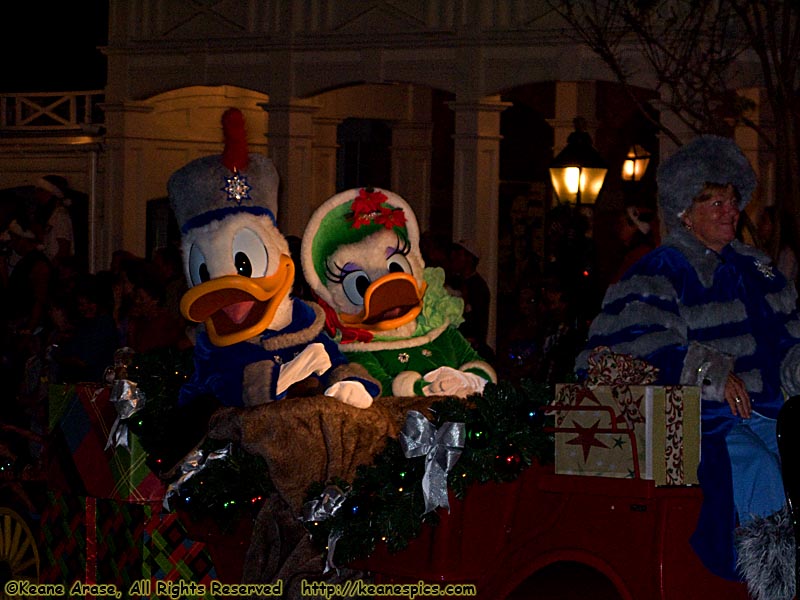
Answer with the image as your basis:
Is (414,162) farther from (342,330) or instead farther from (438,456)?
(438,456)

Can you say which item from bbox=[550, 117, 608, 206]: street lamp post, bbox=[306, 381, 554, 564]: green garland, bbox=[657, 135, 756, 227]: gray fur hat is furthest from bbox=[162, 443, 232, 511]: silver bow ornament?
bbox=[550, 117, 608, 206]: street lamp post

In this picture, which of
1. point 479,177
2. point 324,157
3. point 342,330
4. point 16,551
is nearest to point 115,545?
point 16,551

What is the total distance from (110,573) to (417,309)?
1713mm

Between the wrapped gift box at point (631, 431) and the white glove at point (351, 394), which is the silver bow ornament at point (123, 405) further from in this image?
the wrapped gift box at point (631, 431)

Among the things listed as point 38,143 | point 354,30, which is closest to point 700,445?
A: point 354,30

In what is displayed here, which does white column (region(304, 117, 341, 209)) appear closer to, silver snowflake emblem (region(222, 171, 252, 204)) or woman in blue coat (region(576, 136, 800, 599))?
silver snowflake emblem (region(222, 171, 252, 204))

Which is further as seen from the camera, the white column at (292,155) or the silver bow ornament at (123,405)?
the white column at (292,155)

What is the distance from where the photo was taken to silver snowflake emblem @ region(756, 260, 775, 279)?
5.89 metres

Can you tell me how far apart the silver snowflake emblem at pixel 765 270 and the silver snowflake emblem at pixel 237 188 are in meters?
2.11

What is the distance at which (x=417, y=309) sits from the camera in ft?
21.9

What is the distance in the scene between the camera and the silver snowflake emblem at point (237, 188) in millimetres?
6520

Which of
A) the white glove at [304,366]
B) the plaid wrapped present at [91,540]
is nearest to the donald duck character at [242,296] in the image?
the white glove at [304,366]

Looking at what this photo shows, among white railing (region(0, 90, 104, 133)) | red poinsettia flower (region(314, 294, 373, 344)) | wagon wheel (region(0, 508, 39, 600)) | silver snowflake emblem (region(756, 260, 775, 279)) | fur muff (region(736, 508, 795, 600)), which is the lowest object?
wagon wheel (region(0, 508, 39, 600))

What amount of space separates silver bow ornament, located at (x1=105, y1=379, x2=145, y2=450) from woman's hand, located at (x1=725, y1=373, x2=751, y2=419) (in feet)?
8.35
